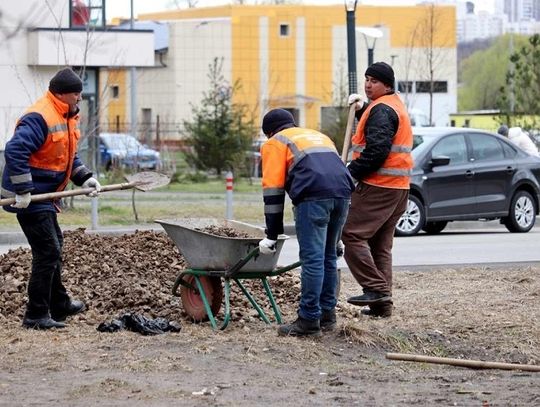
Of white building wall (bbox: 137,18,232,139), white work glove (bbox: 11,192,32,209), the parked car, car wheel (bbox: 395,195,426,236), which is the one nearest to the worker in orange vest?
white work glove (bbox: 11,192,32,209)

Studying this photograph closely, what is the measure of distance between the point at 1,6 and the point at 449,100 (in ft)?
155

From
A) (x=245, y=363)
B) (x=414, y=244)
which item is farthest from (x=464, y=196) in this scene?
(x=245, y=363)

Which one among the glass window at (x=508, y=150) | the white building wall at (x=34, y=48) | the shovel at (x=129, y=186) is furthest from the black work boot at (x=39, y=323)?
the white building wall at (x=34, y=48)

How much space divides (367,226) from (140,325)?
78.9 inches

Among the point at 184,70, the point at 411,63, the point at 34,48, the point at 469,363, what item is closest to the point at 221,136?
the point at 34,48

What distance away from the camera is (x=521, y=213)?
19625 mm

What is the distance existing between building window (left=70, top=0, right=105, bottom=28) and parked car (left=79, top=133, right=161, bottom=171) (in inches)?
129

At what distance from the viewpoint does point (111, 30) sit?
113 feet

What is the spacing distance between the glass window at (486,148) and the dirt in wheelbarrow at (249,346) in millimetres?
6623

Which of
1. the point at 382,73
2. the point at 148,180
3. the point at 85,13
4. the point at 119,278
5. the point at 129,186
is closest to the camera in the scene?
the point at 129,186

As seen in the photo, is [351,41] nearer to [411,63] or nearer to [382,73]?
[382,73]

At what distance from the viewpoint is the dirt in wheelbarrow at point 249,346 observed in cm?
689

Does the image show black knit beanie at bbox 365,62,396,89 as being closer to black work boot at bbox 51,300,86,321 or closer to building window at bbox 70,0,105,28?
black work boot at bbox 51,300,86,321

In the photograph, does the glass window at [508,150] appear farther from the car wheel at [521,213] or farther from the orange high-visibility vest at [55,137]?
the orange high-visibility vest at [55,137]
